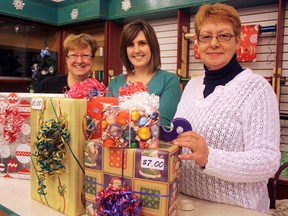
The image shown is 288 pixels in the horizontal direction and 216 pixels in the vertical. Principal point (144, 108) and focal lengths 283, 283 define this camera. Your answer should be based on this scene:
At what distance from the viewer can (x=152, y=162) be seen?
892 mm

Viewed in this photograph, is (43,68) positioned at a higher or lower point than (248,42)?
lower

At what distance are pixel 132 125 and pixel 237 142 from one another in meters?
0.56

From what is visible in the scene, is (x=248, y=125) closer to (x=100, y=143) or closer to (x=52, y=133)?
(x=100, y=143)

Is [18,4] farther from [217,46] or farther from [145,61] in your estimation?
[217,46]

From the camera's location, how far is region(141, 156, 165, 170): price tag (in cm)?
88

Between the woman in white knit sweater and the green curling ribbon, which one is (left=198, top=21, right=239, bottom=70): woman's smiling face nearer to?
the woman in white knit sweater

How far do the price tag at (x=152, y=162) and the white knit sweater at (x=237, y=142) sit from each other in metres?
0.27

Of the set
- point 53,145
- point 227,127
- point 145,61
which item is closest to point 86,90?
point 53,145

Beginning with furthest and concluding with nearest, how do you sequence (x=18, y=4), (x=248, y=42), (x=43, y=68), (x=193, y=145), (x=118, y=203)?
(x=43, y=68) < (x=18, y=4) < (x=248, y=42) < (x=193, y=145) < (x=118, y=203)

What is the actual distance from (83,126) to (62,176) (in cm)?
21

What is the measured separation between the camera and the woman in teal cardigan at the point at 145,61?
75.8 inches

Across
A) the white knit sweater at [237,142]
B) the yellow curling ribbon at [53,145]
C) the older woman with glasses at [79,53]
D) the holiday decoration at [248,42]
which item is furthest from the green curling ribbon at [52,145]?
the holiday decoration at [248,42]

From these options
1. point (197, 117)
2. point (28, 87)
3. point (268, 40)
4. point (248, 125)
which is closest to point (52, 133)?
point (197, 117)

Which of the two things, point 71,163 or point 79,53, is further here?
point 79,53
